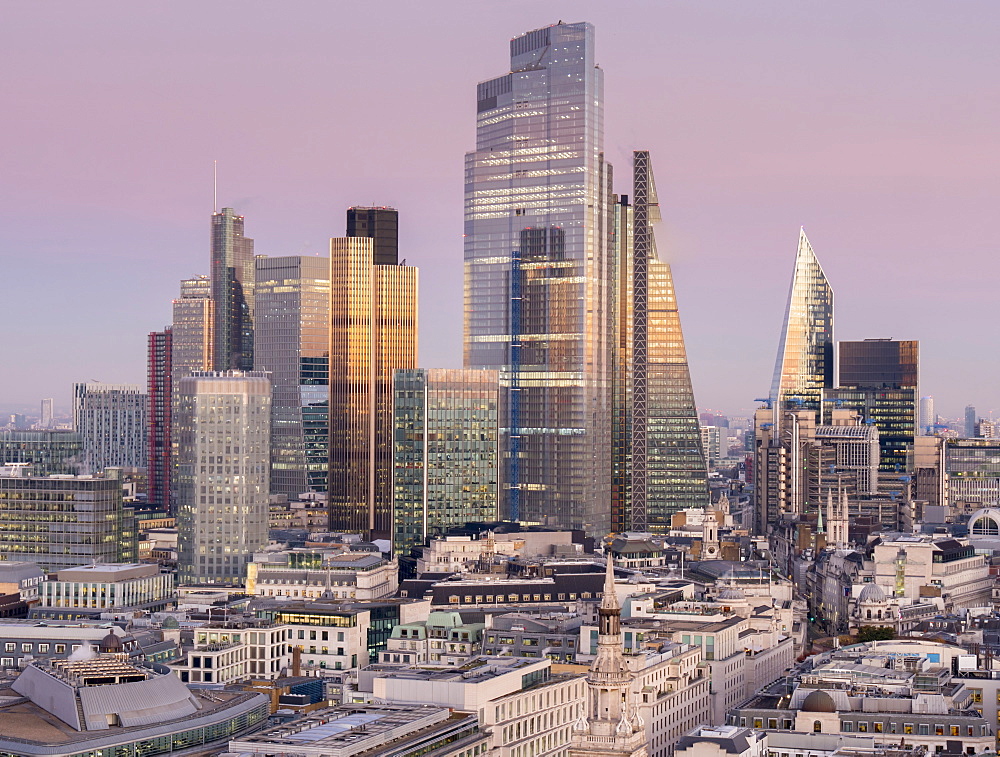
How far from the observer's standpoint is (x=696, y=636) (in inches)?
7751

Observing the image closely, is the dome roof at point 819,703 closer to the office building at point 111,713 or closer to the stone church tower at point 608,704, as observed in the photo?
the office building at point 111,713

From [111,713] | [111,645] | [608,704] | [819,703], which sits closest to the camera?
[608,704]

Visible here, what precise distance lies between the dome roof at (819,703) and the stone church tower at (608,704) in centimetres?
4675

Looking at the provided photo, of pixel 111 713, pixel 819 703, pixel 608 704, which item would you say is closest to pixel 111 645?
pixel 111 713

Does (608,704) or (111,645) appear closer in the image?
(608,704)

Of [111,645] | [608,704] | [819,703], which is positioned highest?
[608,704]

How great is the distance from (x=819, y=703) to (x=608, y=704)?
49279 millimetres

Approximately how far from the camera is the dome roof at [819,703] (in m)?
157

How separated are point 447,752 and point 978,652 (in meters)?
74.7

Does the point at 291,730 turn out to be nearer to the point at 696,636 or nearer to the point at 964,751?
the point at 964,751

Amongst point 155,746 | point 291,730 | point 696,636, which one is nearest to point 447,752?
point 291,730

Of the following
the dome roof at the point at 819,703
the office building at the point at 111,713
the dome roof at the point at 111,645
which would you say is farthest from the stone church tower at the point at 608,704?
the dome roof at the point at 111,645

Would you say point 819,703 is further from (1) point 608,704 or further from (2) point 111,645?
(2) point 111,645

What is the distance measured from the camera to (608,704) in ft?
369
